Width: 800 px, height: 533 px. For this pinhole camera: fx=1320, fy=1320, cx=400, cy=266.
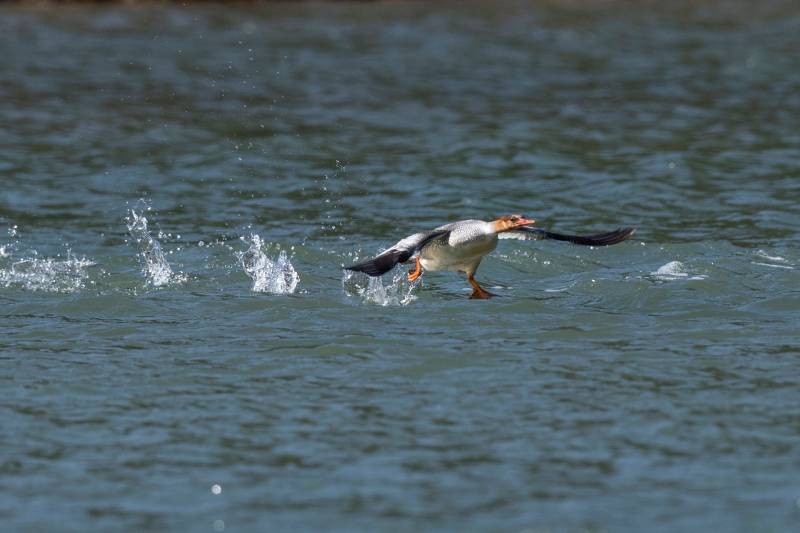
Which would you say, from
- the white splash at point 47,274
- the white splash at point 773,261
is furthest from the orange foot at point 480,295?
the white splash at point 47,274

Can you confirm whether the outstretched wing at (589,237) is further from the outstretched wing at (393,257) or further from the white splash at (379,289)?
the white splash at (379,289)

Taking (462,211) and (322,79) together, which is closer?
(462,211)

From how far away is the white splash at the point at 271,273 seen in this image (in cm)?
1397

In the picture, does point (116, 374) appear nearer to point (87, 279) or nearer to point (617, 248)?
point (87, 279)

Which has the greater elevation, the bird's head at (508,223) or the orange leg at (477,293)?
the bird's head at (508,223)

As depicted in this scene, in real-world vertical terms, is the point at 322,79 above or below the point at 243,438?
above

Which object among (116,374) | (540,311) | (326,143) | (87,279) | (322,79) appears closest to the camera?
(116,374)

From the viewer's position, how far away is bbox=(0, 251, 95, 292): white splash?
556 inches

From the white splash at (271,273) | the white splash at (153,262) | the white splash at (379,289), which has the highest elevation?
the white splash at (153,262)

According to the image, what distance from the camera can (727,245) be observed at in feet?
52.9

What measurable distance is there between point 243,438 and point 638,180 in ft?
40.2

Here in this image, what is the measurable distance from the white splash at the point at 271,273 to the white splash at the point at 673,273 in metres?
3.97

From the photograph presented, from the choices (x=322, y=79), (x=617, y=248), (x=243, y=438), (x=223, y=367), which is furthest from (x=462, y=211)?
(x=322, y=79)

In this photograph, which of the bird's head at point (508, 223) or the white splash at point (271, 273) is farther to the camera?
the white splash at point (271, 273)
